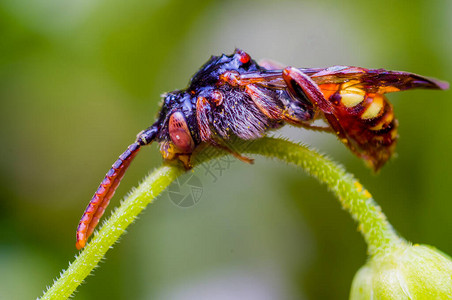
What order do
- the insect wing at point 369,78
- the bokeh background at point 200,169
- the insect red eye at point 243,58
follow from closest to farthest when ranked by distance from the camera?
the insect wing at point 369,78
the insect red eye at point 243,58
the bokeh background at point 200,169

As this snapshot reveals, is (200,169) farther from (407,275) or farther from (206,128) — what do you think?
(407,275)

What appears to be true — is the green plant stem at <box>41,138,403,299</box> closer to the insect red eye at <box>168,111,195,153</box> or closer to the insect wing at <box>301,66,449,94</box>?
the insect red eye at <box>168,111,195,153</box>

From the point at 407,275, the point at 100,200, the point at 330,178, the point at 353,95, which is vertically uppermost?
the point at 353,95

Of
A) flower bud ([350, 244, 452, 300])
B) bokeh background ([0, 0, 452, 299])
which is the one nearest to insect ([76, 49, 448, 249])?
flower bud ([350, 244, 452, 300])

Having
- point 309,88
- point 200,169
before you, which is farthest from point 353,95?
point 200,169

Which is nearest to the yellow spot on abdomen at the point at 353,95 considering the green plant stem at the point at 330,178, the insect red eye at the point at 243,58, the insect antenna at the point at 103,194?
the green plant stem at the point at 330,178

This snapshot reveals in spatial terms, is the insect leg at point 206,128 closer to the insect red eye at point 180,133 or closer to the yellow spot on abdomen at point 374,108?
the insect red eye at point 180,133
